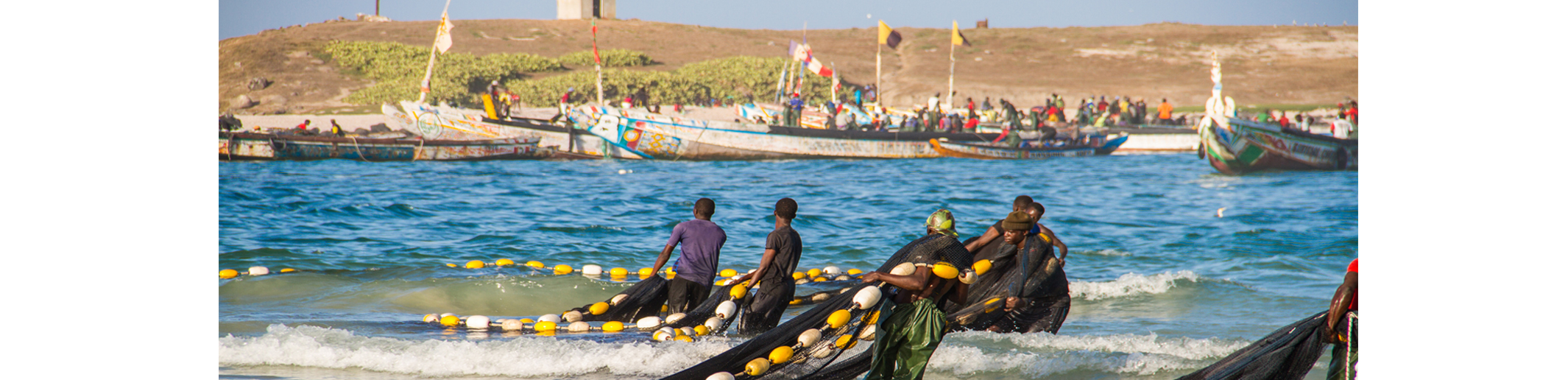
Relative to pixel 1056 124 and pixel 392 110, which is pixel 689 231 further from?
pixel 1056 124

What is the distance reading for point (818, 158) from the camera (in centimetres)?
2281

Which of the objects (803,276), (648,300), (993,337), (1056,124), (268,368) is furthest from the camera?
(1056,124)

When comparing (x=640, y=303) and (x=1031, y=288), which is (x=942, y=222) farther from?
(x=640, y=303)

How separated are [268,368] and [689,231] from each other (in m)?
2.33

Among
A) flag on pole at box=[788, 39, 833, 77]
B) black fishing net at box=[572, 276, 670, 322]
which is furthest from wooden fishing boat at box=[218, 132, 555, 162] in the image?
black fishing net at box=[572, 276, 670, 322]

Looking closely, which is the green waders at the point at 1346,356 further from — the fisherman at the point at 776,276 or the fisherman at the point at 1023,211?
the fisherman at the point at 776,276

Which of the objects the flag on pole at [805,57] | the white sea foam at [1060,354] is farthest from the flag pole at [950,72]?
the white sea foam at [1060,354]

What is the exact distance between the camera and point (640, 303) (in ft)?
20.7

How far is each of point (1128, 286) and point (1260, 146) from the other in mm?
13833

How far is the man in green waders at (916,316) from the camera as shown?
3.74m

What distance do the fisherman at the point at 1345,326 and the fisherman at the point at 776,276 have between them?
2.44 m

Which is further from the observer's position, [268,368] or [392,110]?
[392,110]

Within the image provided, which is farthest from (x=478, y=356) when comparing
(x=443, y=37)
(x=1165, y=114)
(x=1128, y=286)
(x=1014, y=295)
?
(x=1165, y=114)
